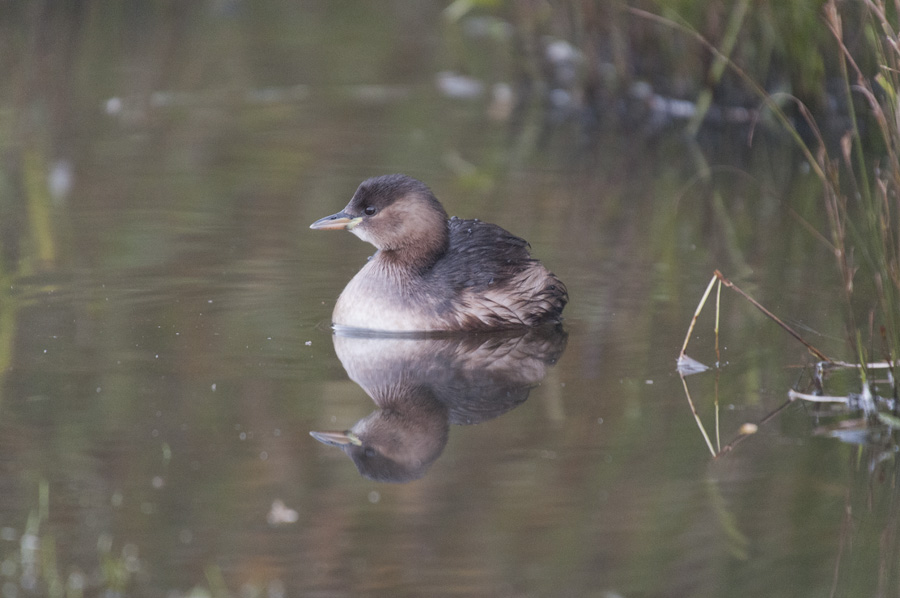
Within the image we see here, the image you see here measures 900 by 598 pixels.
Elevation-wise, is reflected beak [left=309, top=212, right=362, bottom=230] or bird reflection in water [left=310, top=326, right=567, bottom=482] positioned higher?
reflected beak [left=309, top=212, right=362, bottom=230]

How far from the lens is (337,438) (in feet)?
14.7

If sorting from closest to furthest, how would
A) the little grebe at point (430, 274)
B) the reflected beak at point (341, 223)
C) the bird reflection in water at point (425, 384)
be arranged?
the bird reflection in water at point (425, 384) < the little grebe at point (430, 274) < the reflected beak at point (341, 223)

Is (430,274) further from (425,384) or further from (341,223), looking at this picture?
(425,384)

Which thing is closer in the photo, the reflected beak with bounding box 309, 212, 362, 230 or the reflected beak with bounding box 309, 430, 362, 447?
the reflected beak with bounding box 309, 430, 362, 447

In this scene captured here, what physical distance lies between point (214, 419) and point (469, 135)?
6268 millimetres

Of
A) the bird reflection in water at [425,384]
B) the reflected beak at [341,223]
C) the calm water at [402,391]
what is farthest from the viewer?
the reflected beak at [341,223]

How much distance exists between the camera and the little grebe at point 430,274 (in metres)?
5.83

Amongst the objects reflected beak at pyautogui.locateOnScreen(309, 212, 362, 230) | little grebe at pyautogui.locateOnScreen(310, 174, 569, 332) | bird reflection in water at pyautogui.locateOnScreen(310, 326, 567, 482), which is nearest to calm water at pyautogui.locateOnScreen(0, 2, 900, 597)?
bird reflection in water at pyautogui.locateOnScreen(310, 326, 567, 482)

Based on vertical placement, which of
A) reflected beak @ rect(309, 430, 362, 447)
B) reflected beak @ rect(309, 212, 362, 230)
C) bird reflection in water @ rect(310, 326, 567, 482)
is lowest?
bird reflection in water @ rect(310, 326, 567, 482)

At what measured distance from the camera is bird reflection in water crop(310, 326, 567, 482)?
Result: 4391 millimetres

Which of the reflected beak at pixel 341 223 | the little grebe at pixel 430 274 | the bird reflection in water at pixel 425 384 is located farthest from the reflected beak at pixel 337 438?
the reflected beak at pixel 341 223

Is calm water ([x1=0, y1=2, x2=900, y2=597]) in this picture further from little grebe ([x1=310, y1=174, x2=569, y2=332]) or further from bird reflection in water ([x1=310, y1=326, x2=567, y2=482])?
little grebe ([x1=310, y1=174, x2=569, y2=332])

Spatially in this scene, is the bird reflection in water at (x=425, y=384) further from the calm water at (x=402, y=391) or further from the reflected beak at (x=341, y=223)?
the reflected beak at (x=341, y=223)

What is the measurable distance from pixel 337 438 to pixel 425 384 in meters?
0.71
